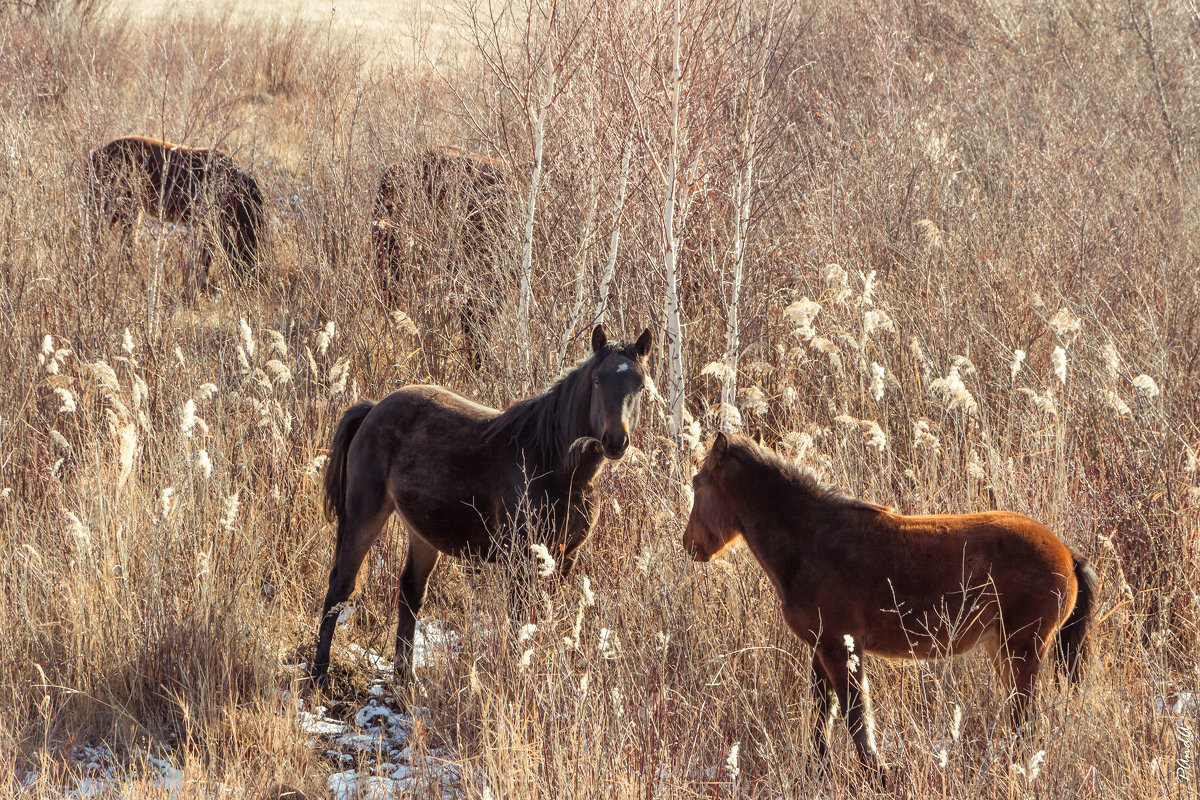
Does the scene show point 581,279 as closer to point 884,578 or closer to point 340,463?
point 340,463

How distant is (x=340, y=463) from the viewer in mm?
4551

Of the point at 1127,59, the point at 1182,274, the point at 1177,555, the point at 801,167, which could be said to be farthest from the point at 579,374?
the point at 1127,59

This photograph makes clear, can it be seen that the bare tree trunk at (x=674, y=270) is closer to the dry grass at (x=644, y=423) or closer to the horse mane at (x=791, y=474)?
the dry grass at (x=644, y=423)

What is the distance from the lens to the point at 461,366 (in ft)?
21.6

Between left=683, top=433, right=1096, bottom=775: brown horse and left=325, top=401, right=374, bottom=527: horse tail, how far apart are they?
189cm

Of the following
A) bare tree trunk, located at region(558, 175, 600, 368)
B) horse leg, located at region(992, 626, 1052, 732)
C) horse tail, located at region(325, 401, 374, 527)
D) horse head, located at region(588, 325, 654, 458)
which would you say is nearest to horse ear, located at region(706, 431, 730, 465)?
horse head, located at region(588, 325, 654, 458)

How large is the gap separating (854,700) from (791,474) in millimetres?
764

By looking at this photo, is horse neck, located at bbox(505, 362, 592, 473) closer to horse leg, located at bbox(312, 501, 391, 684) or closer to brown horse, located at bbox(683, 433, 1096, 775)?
brown horse, located at bbox(683, 433, 1096, 775)

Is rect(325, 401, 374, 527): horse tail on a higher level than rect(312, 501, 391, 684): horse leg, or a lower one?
higher

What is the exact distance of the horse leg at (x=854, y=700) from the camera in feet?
10.2

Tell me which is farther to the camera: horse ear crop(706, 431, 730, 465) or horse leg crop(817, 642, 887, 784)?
horse ear crop(706, 431, 730, 465)

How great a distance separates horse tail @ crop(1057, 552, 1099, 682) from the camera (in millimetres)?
2961

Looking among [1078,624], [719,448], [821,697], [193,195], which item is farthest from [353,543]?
[193,195]

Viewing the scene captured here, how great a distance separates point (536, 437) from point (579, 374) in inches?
14.3
